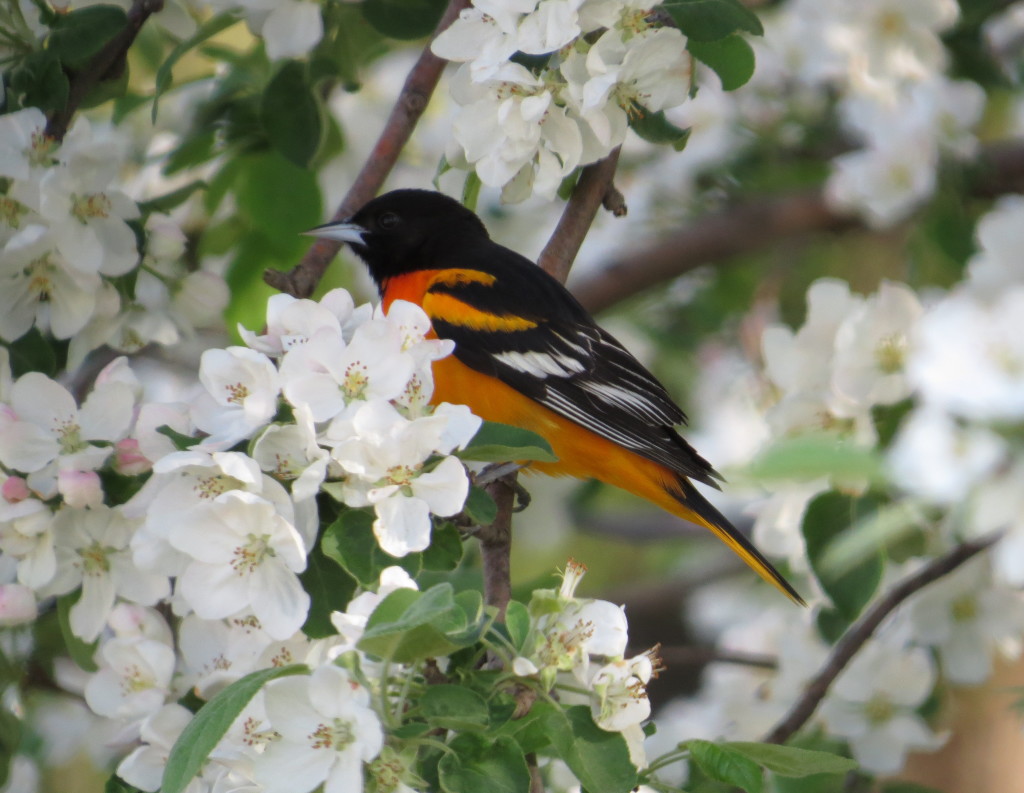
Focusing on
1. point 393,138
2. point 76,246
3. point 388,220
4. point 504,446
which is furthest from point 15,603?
point 388,220

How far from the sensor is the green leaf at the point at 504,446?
5.78 feet

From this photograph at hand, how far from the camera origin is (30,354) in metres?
2.59

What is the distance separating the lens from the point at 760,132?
5.23 metres

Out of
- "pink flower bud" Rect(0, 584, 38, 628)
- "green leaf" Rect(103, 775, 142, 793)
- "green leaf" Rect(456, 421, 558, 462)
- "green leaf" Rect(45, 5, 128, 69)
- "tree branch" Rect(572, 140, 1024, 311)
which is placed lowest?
"tree branch" Rect(572, 140, 1024, 311)

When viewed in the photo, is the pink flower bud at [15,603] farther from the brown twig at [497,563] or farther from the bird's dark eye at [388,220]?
the bird's dark eye at [388,220]

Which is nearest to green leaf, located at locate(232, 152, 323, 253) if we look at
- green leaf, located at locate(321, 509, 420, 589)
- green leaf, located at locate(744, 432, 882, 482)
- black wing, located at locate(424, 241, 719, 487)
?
black wing, located at locate(424, 241, 719, 487)

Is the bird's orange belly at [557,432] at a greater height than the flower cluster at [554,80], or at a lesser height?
lesser

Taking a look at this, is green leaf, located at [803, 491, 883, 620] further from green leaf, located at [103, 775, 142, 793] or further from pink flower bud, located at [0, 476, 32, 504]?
pink flower bud, located at [0, 476, 32, 504]

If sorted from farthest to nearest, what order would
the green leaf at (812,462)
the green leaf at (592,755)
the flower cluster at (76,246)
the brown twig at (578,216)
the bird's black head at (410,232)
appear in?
the bird's black head at (410,232) → the brown twig at (578,216) → the flower cluster at (76,246) → the green leaf at (592,755) → the green leaf at (812,462)

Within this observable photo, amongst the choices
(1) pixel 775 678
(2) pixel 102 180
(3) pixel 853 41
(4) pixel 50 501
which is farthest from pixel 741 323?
(4) pixel 50 501

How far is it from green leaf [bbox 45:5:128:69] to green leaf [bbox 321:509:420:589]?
4.42ft

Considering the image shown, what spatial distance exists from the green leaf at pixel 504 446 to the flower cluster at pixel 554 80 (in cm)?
73

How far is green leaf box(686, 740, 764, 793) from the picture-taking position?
1.69 metres

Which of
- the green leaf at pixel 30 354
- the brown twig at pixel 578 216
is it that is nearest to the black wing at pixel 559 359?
the brown twig at pixel 578 216
